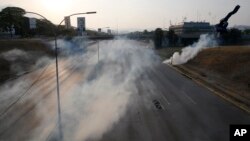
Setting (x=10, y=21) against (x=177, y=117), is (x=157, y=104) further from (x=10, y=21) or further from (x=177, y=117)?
(x=10, y=21)

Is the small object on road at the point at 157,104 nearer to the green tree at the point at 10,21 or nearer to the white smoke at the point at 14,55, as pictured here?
the white smoke at the point at 14,55

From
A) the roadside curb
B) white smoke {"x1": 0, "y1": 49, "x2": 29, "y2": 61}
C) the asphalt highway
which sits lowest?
the asphalt highway

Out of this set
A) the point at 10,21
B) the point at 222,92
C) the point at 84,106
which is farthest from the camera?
the point at 10,21

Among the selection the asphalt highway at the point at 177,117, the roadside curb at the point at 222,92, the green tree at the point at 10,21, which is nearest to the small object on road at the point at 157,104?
the asphalt highway at the point at 177,117

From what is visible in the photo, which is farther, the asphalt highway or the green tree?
the green tree

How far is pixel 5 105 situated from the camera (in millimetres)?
37281

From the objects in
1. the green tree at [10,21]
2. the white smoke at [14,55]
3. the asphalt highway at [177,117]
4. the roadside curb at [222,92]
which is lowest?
the asphalt highway at [177,117]

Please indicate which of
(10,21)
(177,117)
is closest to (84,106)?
(177,117)

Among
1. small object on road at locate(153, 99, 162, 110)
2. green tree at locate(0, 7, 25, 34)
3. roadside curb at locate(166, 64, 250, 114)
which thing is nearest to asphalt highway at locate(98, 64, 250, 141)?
small object on road at locate(153, 99, 162, 110)

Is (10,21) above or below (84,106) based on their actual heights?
above

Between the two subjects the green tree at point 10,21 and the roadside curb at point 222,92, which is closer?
the roadside curb at point 222,92

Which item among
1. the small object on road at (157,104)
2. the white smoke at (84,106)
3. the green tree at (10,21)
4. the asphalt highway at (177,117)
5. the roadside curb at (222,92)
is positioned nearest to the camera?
the asphalt highway at (177,117)

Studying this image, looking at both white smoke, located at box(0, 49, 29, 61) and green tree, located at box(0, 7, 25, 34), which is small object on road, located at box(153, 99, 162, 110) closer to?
white smoke, located at box(0, 49, 29, 61)

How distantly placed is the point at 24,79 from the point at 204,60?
39.8m
